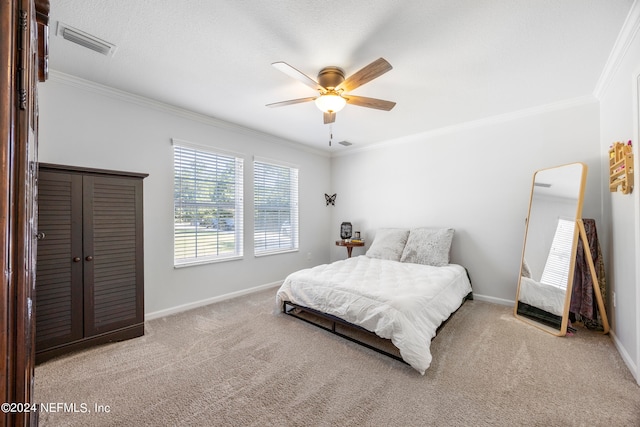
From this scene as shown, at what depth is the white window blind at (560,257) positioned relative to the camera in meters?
2.61

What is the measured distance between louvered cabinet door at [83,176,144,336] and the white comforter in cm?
149

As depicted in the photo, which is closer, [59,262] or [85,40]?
[85,40]

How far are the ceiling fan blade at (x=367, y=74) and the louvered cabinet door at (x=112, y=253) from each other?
85.8 inches

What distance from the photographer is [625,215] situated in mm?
2125

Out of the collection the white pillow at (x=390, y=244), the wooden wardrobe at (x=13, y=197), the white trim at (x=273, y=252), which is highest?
the wooden wardrobe at (x=13, y=197)

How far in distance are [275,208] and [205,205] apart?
1.20m

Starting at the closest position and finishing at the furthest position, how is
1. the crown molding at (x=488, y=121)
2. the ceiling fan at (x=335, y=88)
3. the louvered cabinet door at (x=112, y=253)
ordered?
the ceiling fan at (x=335, y=88) < the louvered cabinet door at (x=112, y=253) < the crown molding at (x=488, y=121)

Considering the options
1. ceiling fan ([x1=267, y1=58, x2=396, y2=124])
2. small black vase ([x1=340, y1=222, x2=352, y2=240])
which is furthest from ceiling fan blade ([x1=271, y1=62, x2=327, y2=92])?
small black vase ([x1=340, y1=222, x2=352, y2=240])

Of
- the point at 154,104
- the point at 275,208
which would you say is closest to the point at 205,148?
the point at 154,104

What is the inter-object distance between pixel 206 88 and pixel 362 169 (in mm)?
3008

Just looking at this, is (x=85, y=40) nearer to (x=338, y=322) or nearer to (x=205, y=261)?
(x=205, y=261)

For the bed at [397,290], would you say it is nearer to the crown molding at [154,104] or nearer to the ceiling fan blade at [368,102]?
the ceiling fan blade at [368,102]

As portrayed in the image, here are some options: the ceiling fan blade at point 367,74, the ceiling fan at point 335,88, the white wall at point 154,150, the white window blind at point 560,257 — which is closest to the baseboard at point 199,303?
the white wall at point 154,150

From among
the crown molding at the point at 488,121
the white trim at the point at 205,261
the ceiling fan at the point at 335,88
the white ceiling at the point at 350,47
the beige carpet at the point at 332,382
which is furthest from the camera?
the white trim at the point at 205,261
